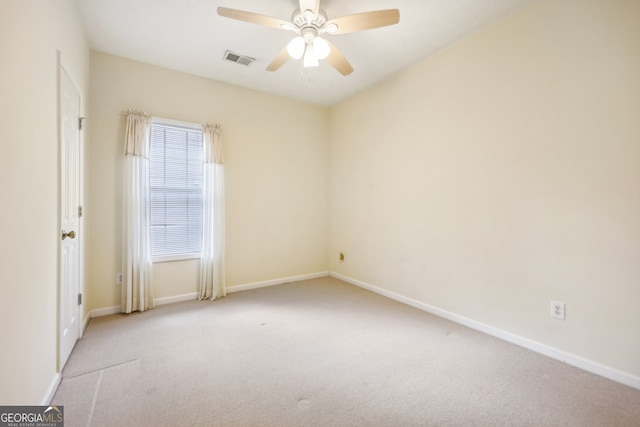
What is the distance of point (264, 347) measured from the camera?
2377mm

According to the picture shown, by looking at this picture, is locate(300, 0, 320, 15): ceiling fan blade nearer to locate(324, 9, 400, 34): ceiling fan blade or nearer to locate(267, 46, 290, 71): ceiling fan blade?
locate(324, 9, 400, 34): ceiling fan blade

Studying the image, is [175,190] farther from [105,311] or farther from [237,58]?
[237,58]

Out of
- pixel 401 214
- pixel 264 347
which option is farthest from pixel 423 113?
pixel 264 347

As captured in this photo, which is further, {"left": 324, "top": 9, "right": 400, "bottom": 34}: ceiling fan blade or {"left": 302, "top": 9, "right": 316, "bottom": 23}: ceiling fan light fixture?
{"left": 302, "top": 9, "right": 316, "bottom": 23}: ceiling fan light fixture

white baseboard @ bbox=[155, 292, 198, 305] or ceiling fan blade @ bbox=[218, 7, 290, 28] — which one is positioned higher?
ceiling fan blade @ bbox=[218, 7, 290, 28]

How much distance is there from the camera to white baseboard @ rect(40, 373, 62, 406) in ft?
5.32

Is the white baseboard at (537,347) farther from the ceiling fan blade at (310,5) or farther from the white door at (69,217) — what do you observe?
the white door at (69,217)

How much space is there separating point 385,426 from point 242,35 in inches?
130

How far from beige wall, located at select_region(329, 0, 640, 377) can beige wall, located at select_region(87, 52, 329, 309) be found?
1388 mm

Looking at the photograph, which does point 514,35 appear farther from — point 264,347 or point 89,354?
point 89,354

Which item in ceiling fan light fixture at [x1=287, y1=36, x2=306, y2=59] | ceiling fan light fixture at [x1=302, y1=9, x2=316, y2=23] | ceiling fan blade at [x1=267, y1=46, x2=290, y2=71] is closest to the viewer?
ceiling fan light fixture at [x1=302, y1=9, x2=316, y2=23]

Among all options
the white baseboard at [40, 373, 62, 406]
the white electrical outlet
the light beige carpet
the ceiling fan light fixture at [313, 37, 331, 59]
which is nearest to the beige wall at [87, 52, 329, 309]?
the light beige carpet

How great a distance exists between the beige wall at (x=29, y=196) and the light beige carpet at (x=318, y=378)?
44cm

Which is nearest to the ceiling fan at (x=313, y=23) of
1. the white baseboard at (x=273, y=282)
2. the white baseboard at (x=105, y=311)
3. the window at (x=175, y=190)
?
the window at (x=175, y=190)
